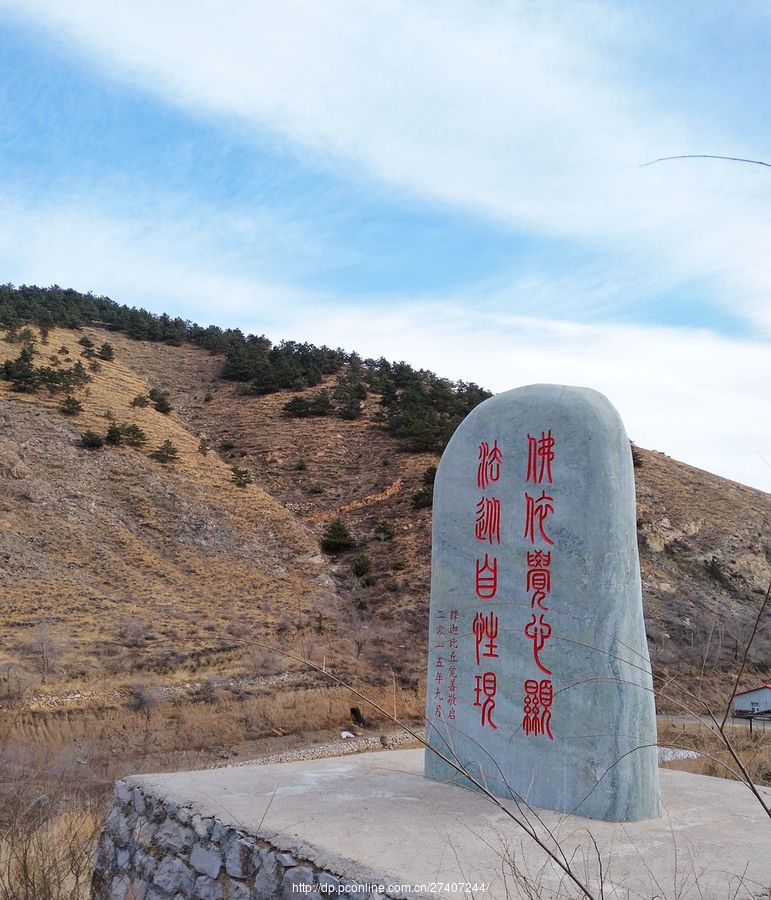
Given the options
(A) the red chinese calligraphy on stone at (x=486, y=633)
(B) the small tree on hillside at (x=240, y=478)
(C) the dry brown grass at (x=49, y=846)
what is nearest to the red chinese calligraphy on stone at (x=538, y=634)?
(A) the red chinese calligraphy on stone at (x=486, y=633)

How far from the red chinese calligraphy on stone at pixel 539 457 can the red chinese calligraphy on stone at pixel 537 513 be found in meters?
0.13

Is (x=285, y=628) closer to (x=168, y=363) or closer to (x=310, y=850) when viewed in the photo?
(x=310, y=850)

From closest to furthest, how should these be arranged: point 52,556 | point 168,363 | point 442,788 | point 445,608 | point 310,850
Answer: point 310,850
point 442,788
point 445,608
point 52,556
point 168,363

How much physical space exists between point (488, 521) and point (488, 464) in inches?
18.5

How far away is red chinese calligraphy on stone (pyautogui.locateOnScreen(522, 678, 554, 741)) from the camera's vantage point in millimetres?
5918

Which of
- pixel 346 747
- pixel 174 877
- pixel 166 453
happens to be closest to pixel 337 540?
pixel 166 453

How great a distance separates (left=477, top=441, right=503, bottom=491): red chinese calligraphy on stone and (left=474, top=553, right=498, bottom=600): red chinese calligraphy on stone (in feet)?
2.00

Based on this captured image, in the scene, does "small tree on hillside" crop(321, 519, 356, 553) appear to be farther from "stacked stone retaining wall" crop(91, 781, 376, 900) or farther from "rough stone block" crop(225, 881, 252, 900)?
"rough stone block" crop(225, 881, 252, 900)

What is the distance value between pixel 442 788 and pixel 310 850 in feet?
6.45

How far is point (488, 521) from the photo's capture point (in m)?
6.61

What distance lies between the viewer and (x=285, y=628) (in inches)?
906

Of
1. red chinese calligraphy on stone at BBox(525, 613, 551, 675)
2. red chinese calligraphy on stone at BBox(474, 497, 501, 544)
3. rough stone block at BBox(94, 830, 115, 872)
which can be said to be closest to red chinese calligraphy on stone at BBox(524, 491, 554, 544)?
red chinese calligraphy on stone at BBox(474, 497, 501, 544)

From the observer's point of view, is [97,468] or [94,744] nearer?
[94,744]

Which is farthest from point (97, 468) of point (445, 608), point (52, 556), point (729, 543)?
point (445, 608)
